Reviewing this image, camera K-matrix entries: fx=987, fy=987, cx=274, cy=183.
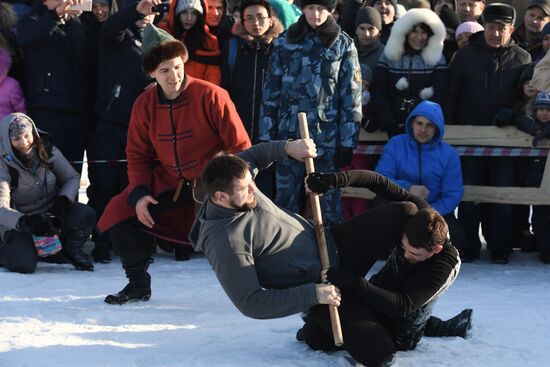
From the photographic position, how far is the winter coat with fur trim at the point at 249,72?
733 cm

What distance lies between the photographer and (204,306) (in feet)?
19.3

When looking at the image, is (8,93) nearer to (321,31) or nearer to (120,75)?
(120,75)

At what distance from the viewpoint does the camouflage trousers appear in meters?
7.00

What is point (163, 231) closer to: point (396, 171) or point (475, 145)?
point (396, 171)

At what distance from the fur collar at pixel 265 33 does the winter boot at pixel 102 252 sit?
6.08 feet

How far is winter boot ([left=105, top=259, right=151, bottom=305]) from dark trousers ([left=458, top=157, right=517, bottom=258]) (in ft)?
8.13

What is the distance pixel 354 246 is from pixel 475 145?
2.64 meters

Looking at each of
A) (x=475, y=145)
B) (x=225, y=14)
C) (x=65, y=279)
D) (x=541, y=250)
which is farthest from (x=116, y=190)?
(x=541, y=250)

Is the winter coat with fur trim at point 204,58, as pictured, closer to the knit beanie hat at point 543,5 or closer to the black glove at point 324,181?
the knit beanie hat at point 543,5

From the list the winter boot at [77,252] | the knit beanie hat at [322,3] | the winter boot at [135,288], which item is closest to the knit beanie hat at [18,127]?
the winter boot at [77,252]

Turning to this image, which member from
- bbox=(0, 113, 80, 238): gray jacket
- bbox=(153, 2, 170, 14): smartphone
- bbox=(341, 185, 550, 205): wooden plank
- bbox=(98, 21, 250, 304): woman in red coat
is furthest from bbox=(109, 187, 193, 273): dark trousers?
bbox=(153, 2, 170, 14): smartphone

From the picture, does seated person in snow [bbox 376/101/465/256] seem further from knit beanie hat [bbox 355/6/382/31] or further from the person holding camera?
the person holding camera

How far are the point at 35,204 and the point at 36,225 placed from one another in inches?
12.3

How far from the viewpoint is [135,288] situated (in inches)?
233
